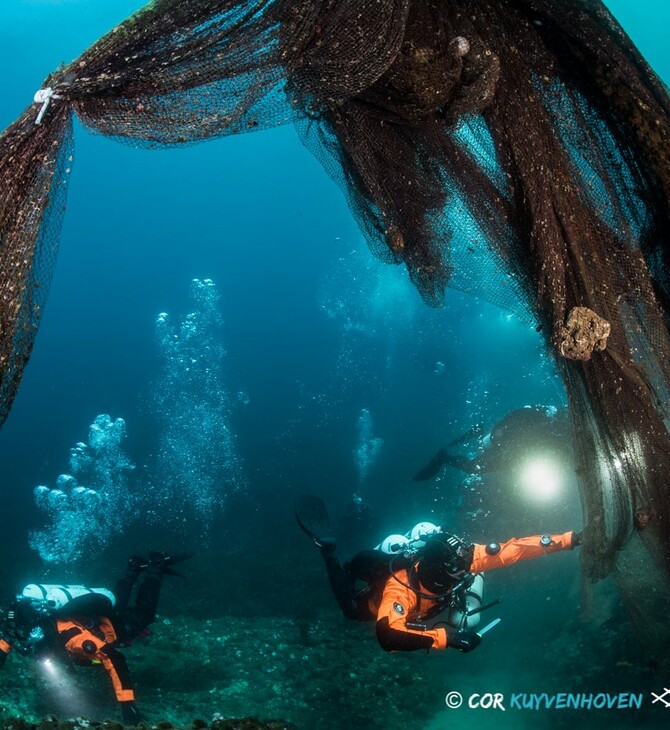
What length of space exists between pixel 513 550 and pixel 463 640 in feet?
6.69

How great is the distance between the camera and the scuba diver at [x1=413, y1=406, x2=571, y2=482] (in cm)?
1316

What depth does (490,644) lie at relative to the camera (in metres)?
10.5

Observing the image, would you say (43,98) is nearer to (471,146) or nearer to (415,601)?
(471,146)

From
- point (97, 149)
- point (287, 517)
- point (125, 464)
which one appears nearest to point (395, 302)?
point (125, 464)

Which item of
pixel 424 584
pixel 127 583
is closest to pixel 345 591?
pixel 424 584

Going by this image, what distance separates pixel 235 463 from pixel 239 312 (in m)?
35.9

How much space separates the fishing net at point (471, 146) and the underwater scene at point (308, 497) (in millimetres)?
22

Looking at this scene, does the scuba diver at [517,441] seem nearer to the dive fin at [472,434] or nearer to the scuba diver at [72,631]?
the dive fin at [472,434]

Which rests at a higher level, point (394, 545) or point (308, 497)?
point (308, 497)


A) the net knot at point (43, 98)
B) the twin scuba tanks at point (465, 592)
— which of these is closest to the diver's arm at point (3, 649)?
the twin scuba tanks at point (465, 592)

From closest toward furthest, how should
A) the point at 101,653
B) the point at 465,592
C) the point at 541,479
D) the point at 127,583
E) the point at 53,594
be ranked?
the point at 465,592 < the point at 101,653 < the point at 53,594 < the point at 127,583 < the point at 541,479

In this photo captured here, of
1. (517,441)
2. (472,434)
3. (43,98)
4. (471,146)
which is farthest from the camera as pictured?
(472,434)

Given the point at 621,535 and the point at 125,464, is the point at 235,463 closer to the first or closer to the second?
the point at 125,464

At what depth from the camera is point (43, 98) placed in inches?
65.4
